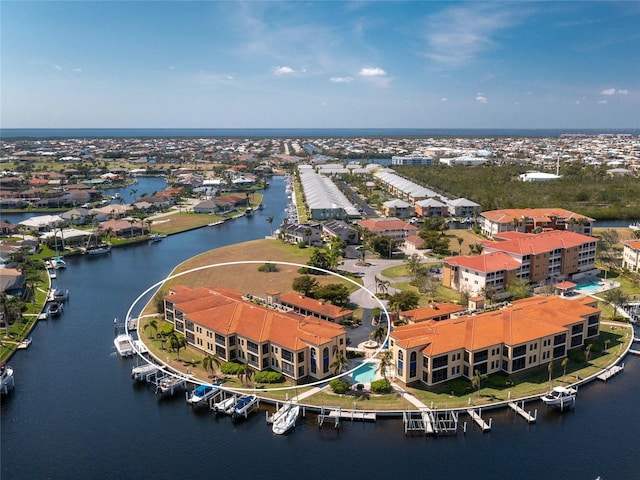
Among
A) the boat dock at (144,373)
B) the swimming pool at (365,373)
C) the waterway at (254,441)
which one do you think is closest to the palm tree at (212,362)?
the waterway at (254,441)

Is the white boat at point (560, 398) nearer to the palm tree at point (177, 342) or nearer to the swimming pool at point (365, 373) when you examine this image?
the swimming pool at point (365, 373)

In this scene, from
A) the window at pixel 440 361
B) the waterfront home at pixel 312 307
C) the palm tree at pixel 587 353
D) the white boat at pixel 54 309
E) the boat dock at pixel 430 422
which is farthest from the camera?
the white boat at pixel 54 309

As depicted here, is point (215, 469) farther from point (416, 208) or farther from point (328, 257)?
point (416, 208)

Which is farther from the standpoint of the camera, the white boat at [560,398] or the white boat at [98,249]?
the white boat at [98,249]

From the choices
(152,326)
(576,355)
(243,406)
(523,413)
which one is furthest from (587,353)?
(152,326)

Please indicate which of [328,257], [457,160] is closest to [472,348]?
[328,257]

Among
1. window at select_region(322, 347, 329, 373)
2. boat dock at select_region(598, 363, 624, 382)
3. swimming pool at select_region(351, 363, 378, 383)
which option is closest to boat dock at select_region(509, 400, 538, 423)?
boat dock at select_region(598, 363, 624, 382)

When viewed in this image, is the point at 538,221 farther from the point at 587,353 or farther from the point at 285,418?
the point at 285,418
